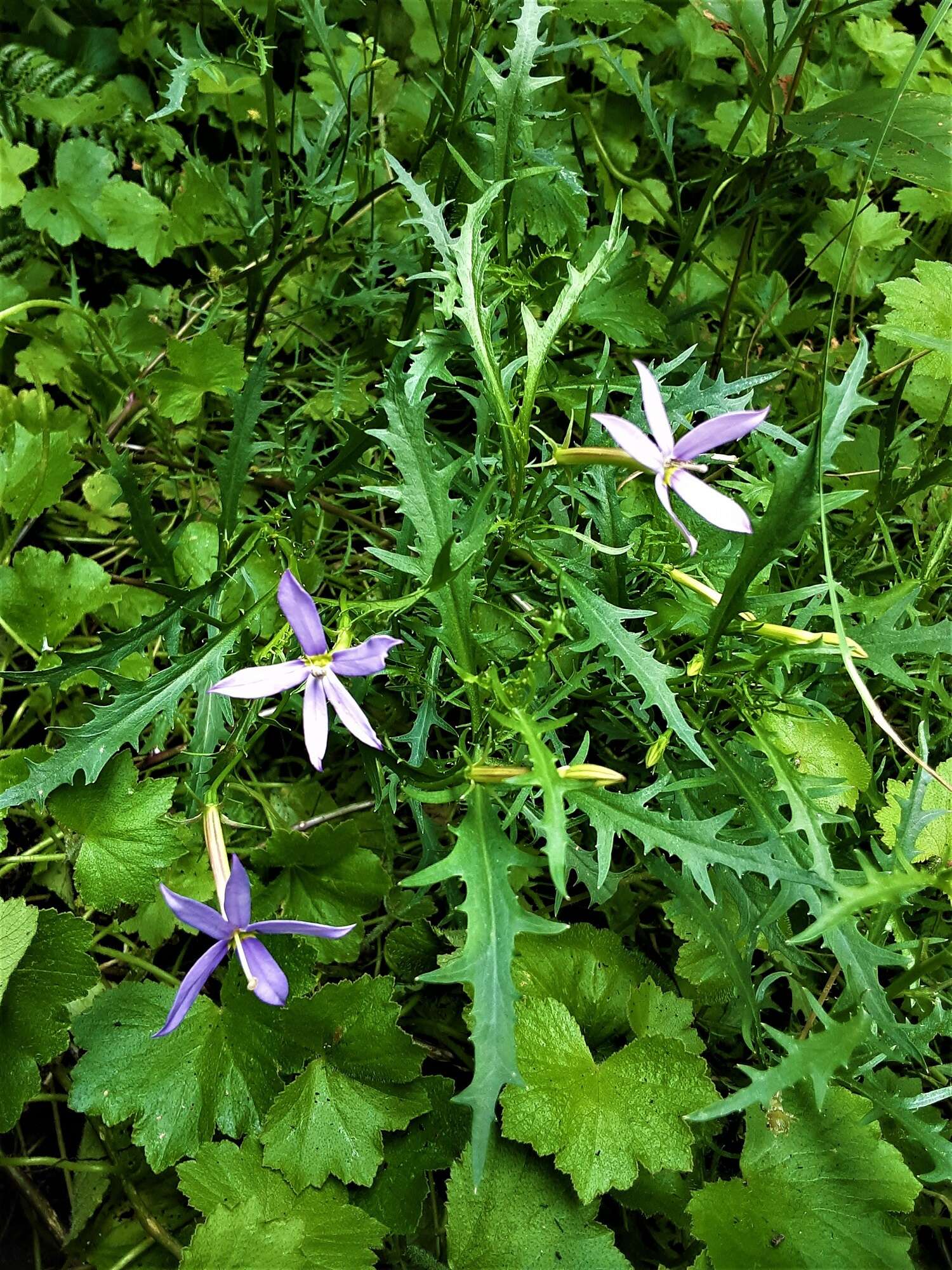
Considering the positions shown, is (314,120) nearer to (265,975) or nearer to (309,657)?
(309,657)

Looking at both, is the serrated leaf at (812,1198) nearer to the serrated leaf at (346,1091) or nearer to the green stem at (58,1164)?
the serrated leaf at (346,1091)

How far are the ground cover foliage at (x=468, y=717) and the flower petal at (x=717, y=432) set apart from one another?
7 cm

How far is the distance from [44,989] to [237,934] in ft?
1.57

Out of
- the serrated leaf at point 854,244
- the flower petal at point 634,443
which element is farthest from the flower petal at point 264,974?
the serrated leaf at point 854,244

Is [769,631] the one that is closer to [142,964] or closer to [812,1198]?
[812,1198]

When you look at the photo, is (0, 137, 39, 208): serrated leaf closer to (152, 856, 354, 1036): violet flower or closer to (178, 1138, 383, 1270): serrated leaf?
(152, 856, 354, 1036): violet flower

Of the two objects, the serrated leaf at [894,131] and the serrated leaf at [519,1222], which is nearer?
the serrated leaf at [519,1222]

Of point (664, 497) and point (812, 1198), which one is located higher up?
point (664, 497)

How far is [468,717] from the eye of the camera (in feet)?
5.17

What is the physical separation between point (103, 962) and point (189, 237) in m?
1.33

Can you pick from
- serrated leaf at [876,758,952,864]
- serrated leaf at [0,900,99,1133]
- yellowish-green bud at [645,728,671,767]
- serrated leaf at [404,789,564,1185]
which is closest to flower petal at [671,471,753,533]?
yellowish-green bud at [645,728,671,767]

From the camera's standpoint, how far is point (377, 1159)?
1333 millimetres

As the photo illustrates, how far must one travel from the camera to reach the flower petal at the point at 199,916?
946mm

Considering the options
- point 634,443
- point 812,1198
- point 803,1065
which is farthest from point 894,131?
point 812,1198
